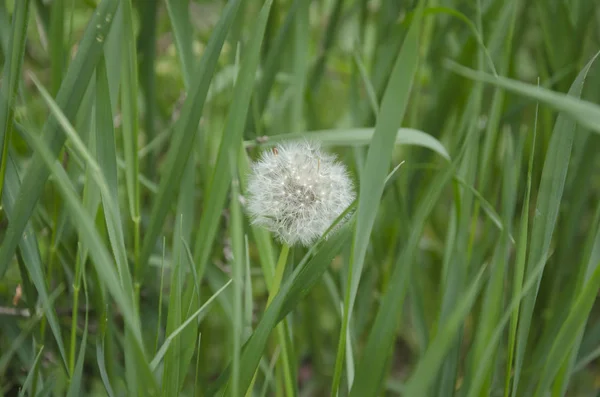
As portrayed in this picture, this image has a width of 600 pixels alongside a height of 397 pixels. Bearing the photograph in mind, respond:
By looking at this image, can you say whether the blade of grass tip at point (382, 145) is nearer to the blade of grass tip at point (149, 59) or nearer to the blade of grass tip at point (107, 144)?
the blade of grass tip at point (107, 144)

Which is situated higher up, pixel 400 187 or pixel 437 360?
pixel 400 187

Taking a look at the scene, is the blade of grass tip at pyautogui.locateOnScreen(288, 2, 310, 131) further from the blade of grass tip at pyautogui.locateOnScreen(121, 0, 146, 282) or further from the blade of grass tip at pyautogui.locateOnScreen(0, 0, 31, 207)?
the blade of grass tip at pyautogui.locateOnScreen(0, 0, 31, 207)

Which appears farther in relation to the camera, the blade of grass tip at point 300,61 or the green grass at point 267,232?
the blade of grass tip at point 300,61

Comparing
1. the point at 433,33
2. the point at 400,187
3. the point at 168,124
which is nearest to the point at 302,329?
the point at 400,187

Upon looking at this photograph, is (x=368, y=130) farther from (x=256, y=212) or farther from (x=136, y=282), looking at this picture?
(x=136, y=282)

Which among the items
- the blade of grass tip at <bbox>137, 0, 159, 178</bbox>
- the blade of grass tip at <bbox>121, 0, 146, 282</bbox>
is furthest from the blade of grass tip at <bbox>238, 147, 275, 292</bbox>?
the blade of grass tip at <bbox>137, 0, 159, 178</bbox>

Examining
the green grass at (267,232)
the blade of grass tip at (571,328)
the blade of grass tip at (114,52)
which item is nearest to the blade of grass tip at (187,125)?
the green grass at (267,232)

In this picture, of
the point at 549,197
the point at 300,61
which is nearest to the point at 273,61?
the point at 300,61
